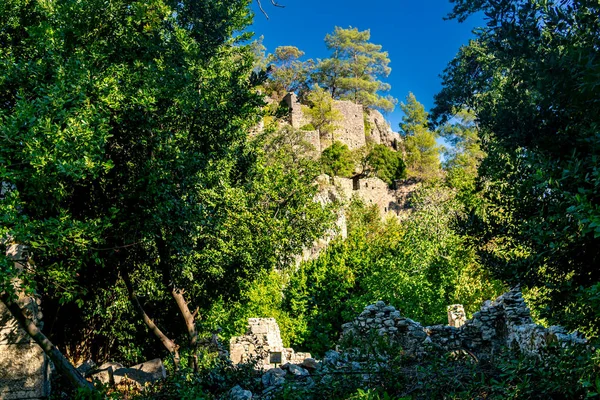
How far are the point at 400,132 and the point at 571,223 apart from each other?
4854 cm

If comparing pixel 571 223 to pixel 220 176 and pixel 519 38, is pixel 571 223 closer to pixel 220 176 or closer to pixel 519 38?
pixel 519 38

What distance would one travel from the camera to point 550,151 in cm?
549

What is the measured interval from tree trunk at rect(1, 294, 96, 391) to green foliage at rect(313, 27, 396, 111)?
51.7m

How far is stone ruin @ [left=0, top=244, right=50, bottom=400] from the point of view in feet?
22.1

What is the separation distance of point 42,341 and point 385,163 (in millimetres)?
40595

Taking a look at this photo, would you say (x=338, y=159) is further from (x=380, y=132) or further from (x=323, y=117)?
(x=380, y=132)

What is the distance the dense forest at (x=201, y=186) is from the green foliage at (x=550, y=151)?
26 millimetres

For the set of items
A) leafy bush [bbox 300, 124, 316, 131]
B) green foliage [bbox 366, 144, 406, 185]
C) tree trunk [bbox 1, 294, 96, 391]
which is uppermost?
leafy bush [bbox 300, 124, 316, 131]

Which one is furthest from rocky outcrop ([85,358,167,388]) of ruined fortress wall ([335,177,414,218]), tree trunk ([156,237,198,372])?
ruined fortress wall ([335,177,414,218])

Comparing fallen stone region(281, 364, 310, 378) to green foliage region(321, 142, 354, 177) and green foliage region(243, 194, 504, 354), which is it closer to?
green foliage region(243, 194, 504, 354)

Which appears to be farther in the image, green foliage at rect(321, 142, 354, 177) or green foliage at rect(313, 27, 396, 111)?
green foliage at rect(313, 27, 396, 111)

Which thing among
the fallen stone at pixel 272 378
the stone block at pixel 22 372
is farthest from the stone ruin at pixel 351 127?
the stone block at pixel 22 372

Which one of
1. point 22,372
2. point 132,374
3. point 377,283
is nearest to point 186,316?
point 132,374

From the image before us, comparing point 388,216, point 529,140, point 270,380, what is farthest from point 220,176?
point 388,216
